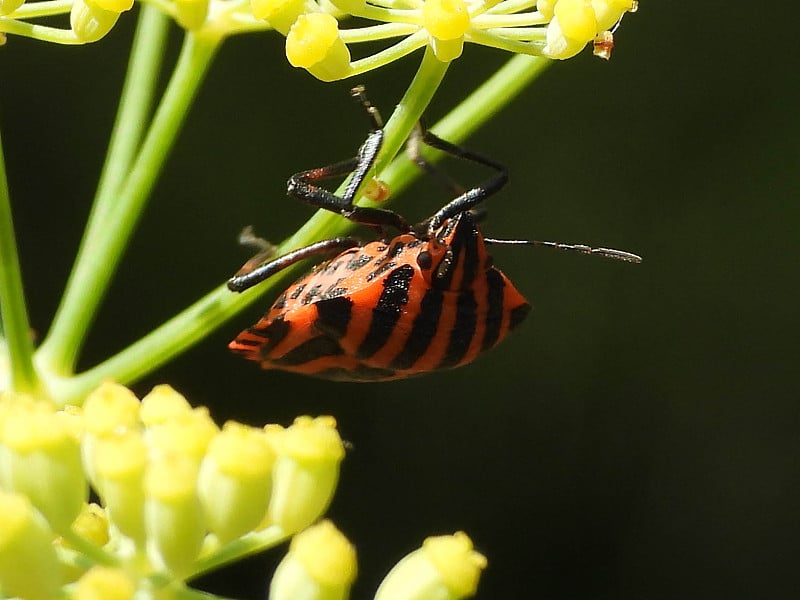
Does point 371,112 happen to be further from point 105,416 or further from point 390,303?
point 105,416

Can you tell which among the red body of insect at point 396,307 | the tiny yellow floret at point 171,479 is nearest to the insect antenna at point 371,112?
the red body of insect at point 396,307

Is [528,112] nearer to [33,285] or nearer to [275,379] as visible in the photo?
[275,379]

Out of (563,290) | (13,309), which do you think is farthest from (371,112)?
(563,290)

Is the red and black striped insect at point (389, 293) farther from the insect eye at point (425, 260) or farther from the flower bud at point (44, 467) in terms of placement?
the flower bud at point (44, 467)

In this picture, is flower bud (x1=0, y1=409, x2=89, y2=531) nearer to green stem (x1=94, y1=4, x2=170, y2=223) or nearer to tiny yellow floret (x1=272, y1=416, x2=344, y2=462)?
tiny yellow floret (x1=272, y1=416, x2=344, y2=462)

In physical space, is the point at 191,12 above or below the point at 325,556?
above

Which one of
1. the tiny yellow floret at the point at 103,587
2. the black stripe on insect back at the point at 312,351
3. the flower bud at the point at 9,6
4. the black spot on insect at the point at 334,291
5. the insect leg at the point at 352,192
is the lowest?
the tiny yellow floret at the point at 103,587

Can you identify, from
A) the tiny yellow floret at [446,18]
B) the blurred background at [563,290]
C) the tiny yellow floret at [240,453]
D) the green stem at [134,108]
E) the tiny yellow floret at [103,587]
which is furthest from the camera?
the blurred background at [563,290]
